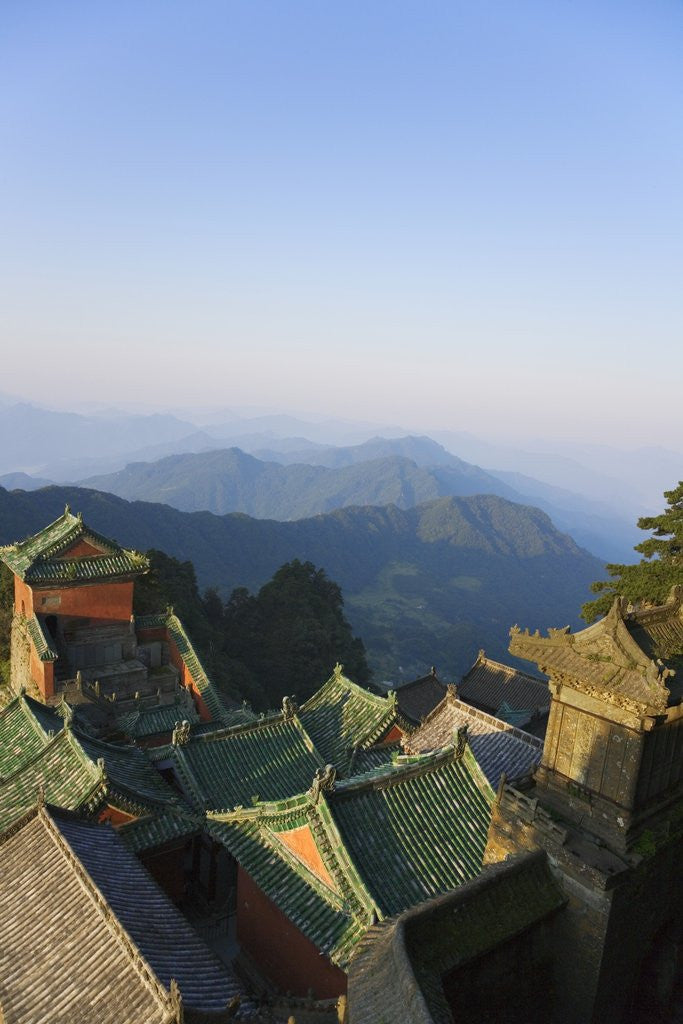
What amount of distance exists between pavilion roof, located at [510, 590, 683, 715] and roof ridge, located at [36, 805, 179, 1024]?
7.16 metres

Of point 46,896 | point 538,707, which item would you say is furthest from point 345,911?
point 538,707

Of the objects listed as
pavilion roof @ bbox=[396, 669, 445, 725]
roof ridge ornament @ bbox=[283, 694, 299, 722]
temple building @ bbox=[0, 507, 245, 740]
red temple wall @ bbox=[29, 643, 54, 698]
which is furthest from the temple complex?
pavilion roof @ bbox=[396, 669, 445, 725]

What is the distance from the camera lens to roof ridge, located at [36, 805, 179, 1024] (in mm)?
9016

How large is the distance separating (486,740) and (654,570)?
1367cm

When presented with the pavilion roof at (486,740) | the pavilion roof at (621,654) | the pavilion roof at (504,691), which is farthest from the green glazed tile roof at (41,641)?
the pavilion roof at (504,691)

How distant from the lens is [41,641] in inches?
944

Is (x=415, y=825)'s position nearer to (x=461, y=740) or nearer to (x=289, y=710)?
(x=461, y=740)

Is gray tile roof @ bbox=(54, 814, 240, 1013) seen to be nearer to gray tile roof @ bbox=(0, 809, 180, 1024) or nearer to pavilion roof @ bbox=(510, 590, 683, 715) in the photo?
gray tile roof @ bbox=(0, 809, 180, 1024)

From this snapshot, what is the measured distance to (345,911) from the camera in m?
11.5

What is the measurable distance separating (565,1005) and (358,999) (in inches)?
167

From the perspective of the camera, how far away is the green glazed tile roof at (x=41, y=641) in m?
23.2

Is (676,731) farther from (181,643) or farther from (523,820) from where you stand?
(181,643)

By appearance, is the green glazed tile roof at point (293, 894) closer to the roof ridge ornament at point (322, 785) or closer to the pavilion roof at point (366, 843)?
the pavilion roof at point (366, 843)

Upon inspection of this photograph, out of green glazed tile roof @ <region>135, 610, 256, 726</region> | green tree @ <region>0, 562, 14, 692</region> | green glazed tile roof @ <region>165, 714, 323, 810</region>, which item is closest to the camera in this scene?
green glazed tile roof @ <region>165, 714, 323, 810</region>
